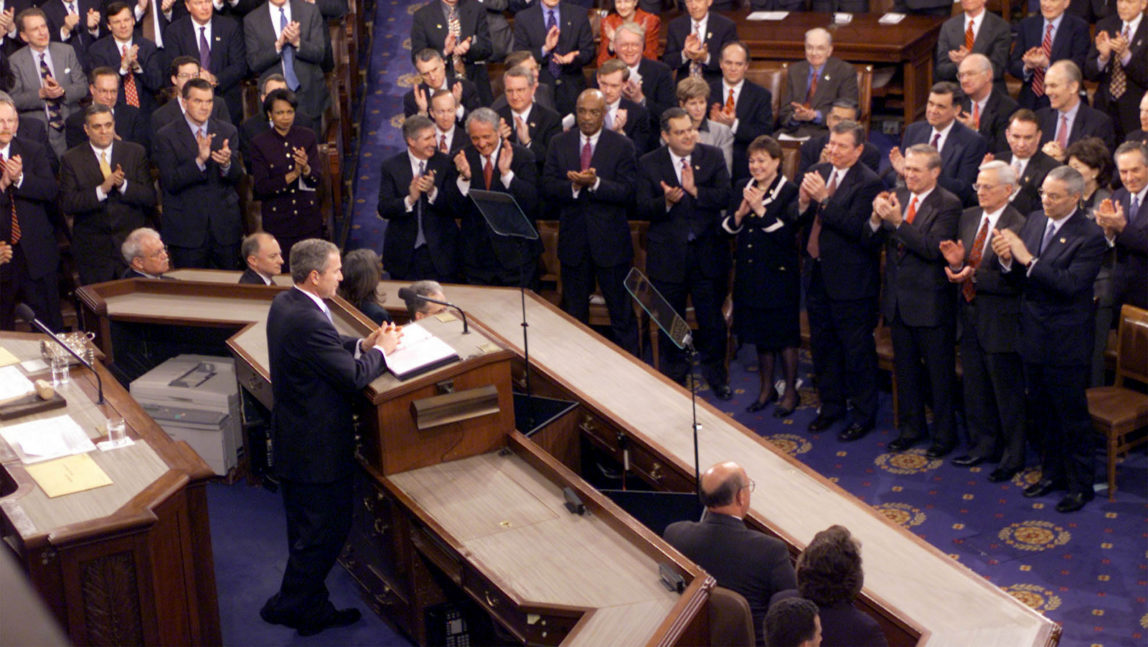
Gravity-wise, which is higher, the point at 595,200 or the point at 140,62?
the point at 140,62

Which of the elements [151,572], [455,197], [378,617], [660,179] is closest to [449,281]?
[455,197]

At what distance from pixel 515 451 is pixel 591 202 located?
7.04 feet

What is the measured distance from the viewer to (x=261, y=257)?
5.66 metres

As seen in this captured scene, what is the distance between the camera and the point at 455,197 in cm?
621

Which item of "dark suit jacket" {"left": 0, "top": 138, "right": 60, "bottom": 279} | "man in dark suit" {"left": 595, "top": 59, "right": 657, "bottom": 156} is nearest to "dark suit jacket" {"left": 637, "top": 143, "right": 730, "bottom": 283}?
"man in dark suit" {"left": 595, "top": 59, "right": 657, "bottom": 156}

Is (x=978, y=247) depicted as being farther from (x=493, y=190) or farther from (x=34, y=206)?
(x=34, y=206)

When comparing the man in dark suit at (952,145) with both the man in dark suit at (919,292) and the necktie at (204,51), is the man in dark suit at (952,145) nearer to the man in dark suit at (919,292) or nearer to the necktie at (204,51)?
the man in dark suit at (919,292)

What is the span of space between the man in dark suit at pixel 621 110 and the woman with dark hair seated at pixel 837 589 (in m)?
3.77

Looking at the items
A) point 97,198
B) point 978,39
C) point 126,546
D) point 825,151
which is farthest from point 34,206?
point 978,39

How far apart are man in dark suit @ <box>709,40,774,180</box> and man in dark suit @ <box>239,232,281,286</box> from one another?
260 cm

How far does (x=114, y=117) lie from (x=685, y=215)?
3.32 metres

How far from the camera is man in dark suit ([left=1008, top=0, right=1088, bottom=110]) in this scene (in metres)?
6.98

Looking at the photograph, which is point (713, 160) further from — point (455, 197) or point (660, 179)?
point (455, 197)

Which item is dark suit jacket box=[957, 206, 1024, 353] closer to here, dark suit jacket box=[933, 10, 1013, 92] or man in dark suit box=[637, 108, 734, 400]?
man in dark suit box=[637, 108, 734, 400]
